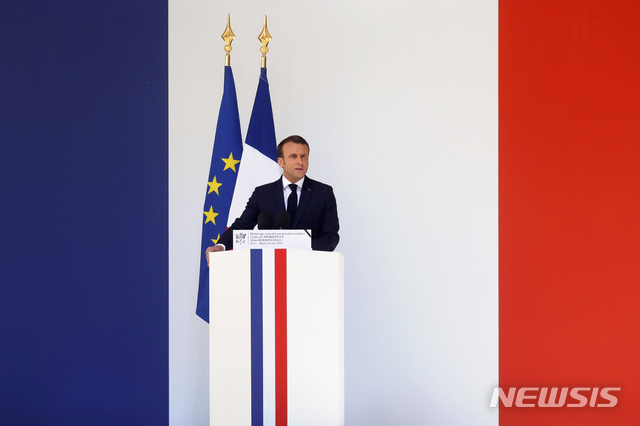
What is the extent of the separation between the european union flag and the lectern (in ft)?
4.08

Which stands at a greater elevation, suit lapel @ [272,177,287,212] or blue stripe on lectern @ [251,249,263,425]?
suit lapel @ [272,177,287,212]

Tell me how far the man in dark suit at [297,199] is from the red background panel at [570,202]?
120cm

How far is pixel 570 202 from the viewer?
375cm

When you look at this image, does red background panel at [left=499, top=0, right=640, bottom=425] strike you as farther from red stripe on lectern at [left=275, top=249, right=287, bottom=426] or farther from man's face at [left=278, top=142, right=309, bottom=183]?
red stripe on lectern at [left=275, top=249, right=287, bottom=426]

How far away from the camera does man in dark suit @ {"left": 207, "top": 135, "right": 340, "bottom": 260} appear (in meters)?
3.16

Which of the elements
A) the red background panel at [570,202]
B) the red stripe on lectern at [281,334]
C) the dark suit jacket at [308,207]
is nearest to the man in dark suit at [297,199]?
the dark suit jacket at [308,207]

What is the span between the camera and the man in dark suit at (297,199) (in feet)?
10.4

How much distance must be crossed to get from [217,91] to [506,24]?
1808mm

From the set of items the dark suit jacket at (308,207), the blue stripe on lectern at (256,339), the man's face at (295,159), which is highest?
the man's face at (295,159)
